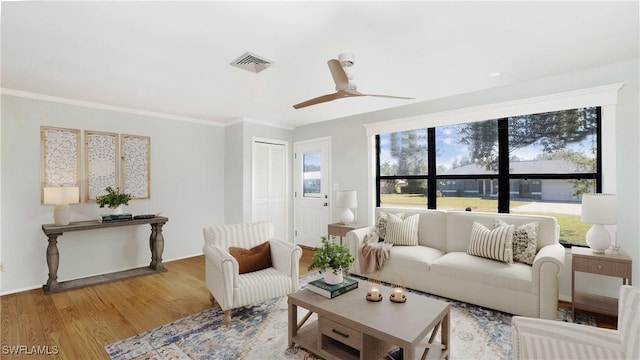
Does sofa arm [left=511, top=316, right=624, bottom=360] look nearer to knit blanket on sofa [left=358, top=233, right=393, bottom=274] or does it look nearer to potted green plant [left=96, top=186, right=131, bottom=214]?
knit blanket on sofa [left=358, top=233, right=393, bottom=274]

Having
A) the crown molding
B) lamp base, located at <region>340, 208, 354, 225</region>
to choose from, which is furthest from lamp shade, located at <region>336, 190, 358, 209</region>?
the crown molding

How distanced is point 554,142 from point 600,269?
58.1 inches

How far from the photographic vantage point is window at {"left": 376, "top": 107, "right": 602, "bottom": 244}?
3260 millimetres

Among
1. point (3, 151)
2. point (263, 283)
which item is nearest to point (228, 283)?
point (263, 283)

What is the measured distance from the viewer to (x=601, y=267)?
2.60 metres

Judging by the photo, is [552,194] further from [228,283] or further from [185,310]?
[185,310]

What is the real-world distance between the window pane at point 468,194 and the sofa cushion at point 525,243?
784 millimetres

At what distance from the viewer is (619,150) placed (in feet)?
9.54

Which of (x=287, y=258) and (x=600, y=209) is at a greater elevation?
(x=600, y=209)

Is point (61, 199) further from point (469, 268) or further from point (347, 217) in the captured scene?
point (469, 268)

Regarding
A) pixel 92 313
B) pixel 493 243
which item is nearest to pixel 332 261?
pixel 493 243

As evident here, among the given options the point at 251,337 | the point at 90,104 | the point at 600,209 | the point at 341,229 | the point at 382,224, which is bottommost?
the point at 251,337

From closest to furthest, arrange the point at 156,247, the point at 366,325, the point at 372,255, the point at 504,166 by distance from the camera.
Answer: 1. the point at 366,325
2. the point at 372,255
3. the point at 504,166
4. the point at 156,247

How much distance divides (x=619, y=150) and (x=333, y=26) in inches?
121
